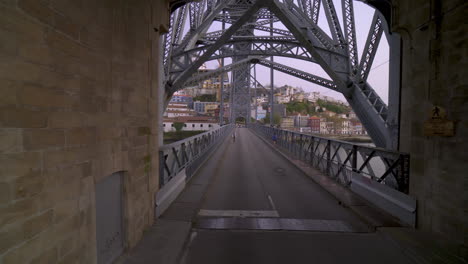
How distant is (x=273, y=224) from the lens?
548 centimetres

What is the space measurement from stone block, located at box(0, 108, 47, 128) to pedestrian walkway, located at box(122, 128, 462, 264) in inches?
99.4

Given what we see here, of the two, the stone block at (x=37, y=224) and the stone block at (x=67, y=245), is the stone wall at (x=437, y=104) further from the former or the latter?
the stone block at (x=37, y=224)

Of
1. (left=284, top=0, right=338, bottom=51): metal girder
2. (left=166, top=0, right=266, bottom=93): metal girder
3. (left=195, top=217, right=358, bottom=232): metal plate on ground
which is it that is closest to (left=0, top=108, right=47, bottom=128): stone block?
(left=195, top=217, right=358, bottom=232): metal plate on ground

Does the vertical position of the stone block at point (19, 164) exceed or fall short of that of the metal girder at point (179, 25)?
it falls short

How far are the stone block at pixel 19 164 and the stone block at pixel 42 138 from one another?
81 millimetres

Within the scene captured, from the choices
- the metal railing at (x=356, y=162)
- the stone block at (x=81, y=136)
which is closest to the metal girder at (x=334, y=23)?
the metal railing at (x=356, y=162)

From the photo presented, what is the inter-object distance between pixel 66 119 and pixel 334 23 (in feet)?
36.5

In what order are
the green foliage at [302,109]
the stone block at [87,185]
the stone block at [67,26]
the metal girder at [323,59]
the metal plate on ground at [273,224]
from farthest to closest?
the green foliage at [302,109]
the metal girder at [323,59]
the metal plate on ground at [273,224]
the stone block at [87,185]
the stone block at [67,26]

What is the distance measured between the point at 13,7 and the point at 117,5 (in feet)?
6.14

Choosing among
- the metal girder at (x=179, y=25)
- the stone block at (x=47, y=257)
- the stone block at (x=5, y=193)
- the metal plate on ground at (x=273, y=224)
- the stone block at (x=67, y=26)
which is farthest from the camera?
the metal girder at (x=179, y=25)

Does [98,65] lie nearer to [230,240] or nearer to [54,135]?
[54,135]

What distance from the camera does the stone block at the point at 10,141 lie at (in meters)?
1.95

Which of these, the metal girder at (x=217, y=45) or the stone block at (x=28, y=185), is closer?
the stone block at (x=28, y=185)

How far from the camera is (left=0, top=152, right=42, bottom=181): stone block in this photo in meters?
1.97
